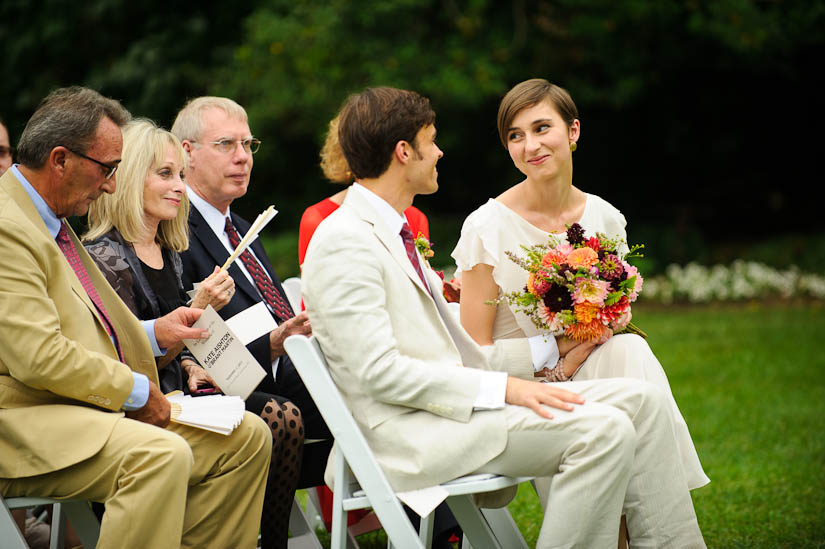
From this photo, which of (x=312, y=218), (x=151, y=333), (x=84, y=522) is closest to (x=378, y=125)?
(x=151, y=333)

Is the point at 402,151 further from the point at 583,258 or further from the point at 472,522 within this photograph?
the point at 472,522

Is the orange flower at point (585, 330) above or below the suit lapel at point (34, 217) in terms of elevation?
below

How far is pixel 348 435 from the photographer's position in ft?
9.86

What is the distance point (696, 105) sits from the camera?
16656mm

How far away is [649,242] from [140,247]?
12.6m

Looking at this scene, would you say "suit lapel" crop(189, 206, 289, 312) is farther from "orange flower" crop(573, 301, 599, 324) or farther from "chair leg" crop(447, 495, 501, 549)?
"orange flower" crop(573, 301, 599, 324)

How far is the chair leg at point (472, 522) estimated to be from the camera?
341 cm

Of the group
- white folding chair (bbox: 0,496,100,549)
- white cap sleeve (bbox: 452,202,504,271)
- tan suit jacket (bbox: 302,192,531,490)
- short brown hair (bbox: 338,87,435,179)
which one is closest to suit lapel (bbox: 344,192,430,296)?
tan suit jacket (bbox: 302,192,531,490)

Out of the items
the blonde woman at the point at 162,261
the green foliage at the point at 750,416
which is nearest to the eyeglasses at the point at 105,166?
the blonde woman at the point at 162,261

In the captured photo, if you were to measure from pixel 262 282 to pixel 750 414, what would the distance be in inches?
186

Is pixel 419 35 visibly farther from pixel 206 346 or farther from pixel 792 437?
pixel 206 346

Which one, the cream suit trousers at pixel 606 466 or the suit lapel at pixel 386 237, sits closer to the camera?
the cream suit trousers at pixel 606 466

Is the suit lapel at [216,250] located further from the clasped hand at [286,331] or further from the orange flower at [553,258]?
the orange flower at [553,258]

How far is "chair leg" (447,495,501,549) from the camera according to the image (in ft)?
11.2
